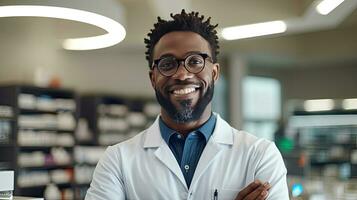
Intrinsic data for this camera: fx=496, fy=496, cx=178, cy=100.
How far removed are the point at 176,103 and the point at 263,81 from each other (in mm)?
8851

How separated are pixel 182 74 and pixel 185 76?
0.4 inches

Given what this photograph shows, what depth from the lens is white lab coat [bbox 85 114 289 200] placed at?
1544 millimetres

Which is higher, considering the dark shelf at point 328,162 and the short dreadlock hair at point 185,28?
the short dreadlock hair at point 185,28

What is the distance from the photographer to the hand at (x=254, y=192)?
1459mm

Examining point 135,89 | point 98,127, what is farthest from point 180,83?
point 135,89

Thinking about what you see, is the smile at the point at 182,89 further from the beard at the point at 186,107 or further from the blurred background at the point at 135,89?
the blurred background at the point at 135,89

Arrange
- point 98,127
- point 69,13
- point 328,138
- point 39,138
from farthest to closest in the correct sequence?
1. point 328,138
2. point 98,127
3. point 39,138
4. point 69,13

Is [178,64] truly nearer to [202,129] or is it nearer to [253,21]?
[202,129]

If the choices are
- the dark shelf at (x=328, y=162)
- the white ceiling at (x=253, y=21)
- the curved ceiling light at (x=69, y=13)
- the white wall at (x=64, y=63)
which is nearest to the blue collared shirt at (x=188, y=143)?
the curved ceiling light at (x=69, y=13)

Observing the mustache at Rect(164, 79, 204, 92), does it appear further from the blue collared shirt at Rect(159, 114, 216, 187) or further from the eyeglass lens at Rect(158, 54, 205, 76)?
the blue collared shirt at Rect(159, 114, 216, 187)

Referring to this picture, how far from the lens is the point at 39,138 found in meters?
6.18

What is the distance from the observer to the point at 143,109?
7738 millimetres

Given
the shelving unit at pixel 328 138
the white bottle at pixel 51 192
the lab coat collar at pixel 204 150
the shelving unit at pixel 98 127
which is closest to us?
the lab coat collar at pixel 204 150

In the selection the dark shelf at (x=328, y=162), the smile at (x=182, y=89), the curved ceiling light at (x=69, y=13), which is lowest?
the dark shelf at (x=328, y=162)
